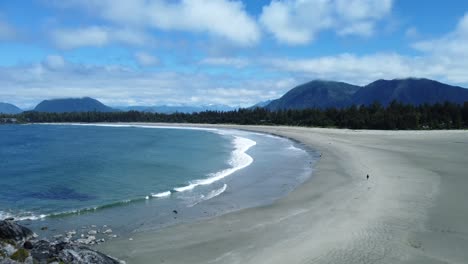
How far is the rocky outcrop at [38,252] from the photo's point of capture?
895cm

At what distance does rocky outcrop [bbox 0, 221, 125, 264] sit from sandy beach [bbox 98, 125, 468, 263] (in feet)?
6.79

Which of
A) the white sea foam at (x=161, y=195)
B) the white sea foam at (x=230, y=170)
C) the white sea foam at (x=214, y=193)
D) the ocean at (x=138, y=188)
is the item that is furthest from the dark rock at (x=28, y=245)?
the white sea foam at (x=230, y=170)

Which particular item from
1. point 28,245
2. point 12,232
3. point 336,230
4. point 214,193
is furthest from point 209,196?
point 28,245

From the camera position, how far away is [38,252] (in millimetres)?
10078

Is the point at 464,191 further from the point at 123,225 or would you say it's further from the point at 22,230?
the point at 22,230

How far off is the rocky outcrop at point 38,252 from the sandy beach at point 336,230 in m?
2.07

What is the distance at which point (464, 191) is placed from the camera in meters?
19.4

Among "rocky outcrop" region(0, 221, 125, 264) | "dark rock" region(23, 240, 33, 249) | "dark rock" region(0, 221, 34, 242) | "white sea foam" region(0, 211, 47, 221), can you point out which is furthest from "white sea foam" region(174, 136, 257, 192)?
"dark rock" region(23, 240, 33, 249)

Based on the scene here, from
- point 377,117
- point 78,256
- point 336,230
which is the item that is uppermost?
point 377,117

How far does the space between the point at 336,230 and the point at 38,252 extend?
33.1ft

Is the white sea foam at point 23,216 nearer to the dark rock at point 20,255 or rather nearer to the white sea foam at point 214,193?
the white sea foam at point 214,193

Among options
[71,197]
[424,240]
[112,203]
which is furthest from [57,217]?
[424,240]

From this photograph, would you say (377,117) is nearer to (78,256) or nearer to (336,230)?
(336,230)

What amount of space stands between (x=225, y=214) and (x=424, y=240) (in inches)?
331
